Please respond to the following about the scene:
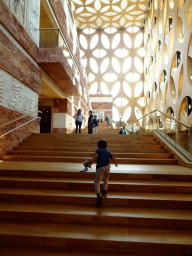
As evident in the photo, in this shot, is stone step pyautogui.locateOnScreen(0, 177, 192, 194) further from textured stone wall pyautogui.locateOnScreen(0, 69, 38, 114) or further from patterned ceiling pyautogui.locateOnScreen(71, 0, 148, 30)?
patterned ceiling pyautogui.locateOnScreen(71, 0, 148, 30)

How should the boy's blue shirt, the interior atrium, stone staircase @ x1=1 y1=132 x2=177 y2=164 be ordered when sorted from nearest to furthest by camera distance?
the interior atrium → the boy's blue shirt → stone staircase @ x1=1 y1=132 x2=177 y2=164

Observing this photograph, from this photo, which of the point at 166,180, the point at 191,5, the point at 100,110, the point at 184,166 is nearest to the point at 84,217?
Answer: the point at 166,180

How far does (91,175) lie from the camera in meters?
4.69

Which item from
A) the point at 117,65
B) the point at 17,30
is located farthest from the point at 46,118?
the point at 117,65

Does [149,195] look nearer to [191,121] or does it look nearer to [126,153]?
[126,153]

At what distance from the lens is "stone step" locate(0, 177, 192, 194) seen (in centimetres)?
416

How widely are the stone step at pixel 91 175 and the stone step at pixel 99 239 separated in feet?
5.13

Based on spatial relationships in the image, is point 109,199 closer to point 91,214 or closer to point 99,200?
point 99,200

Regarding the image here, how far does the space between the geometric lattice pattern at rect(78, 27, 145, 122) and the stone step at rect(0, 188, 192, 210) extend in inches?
1232

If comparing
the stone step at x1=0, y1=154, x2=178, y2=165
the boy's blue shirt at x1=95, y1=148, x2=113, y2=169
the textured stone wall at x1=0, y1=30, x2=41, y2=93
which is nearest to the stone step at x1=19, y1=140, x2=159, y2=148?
the stone step at x1=0, y1=154, x2=178, y2=165

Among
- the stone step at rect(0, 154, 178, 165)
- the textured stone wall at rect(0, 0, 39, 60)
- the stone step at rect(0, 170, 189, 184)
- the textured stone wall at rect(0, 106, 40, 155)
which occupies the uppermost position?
the textured stone wall at rect(0, 0, 39, 60)

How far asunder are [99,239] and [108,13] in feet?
118

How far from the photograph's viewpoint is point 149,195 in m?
3.95

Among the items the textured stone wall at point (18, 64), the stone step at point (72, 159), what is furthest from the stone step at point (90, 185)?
the textured stone wall at point (18, 64)
